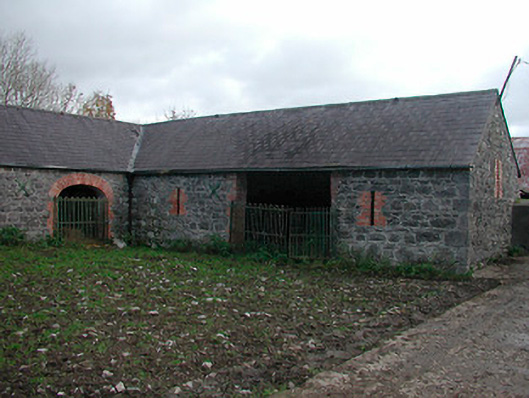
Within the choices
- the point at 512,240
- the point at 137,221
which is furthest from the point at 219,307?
the point at 512,240

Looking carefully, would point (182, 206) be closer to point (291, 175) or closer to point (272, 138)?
point (272, 138)

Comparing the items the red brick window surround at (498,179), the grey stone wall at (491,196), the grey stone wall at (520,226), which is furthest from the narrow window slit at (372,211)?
the grey stone wall at (520,226)

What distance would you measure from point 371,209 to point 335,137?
8.46ft

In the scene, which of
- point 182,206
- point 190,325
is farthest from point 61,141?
point 190,325

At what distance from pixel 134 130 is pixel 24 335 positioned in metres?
13.5

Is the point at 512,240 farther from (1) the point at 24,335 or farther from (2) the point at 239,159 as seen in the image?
(1) the point at 24,335

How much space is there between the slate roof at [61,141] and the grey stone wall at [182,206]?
137 centimetres

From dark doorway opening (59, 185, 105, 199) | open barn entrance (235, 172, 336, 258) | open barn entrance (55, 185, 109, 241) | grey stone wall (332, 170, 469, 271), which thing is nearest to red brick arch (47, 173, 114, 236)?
open barn entrance (55, 185, 109, 241)

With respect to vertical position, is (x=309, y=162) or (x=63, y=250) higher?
(x=309, y=162)

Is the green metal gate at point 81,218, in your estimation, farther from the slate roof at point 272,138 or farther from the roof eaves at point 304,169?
the roof eaves at point 304,169

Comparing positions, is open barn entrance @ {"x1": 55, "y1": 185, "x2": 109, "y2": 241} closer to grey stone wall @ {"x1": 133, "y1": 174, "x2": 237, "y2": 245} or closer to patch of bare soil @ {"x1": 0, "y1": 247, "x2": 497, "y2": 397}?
grey stone wall @ {"x1": 133, "y1": 174, "x2": 237, "y2": 245}

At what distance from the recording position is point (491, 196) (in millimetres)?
13016

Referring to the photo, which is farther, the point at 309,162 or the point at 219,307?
the point at 309,162

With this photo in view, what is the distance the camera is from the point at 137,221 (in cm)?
1633
